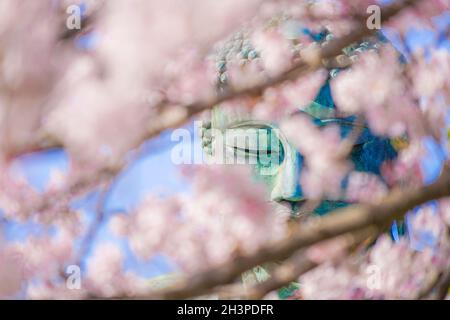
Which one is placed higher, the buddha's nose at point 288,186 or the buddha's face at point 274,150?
the buddha's face at point 274,150

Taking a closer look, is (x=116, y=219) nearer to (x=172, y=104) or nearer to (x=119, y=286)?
(x=119, y=286)

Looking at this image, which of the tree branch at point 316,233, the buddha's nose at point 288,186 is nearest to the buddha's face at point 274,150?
the buddha's nose at point 288,186

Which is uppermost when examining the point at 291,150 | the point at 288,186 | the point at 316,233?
the point at 291,150

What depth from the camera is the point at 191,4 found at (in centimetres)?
164

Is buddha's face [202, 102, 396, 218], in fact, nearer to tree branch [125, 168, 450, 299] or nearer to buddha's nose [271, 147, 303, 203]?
buddha's nose [271, 147, 303, 203]

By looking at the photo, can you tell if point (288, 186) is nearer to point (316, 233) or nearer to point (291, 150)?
point (291, 150)

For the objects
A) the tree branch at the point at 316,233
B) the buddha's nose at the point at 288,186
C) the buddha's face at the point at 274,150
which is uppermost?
the buddha's face at the point at 274,150

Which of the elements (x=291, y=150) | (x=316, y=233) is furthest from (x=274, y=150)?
(x=316, y=233)

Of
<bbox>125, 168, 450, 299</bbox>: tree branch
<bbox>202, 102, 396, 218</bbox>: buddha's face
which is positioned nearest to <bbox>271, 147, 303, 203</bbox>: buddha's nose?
<bbox>202, 102, 396, 218</bbox>: buddha's face

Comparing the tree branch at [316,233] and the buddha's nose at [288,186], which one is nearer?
the tree branch at [316,233]

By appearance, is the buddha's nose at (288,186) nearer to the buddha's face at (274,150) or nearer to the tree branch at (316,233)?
the buddha's face at (274,150)

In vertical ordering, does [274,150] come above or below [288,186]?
above

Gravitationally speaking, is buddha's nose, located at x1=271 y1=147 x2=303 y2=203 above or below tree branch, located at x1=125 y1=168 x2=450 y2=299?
above
